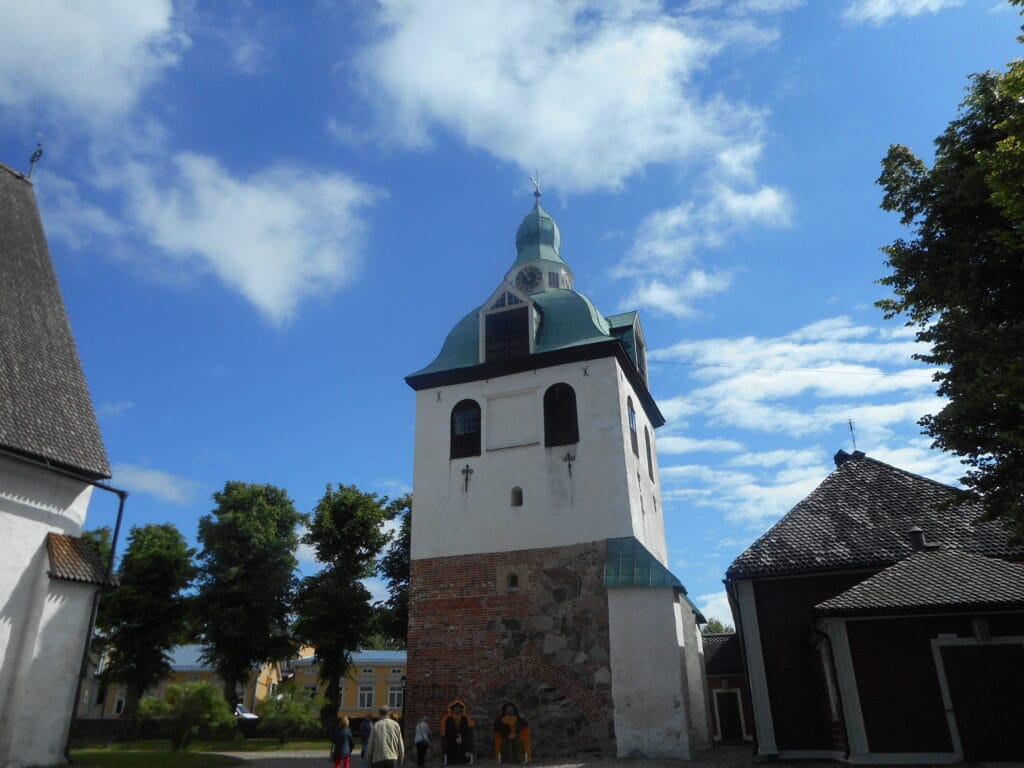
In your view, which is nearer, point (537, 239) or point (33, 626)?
point (33, 626)

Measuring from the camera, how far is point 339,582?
28703 millimetres

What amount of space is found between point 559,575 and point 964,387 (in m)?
10.7

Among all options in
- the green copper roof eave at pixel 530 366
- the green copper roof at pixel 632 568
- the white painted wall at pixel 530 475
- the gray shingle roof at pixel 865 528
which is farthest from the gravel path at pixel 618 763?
the green copper roof eave at pixel 530 366

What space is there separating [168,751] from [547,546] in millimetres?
13015

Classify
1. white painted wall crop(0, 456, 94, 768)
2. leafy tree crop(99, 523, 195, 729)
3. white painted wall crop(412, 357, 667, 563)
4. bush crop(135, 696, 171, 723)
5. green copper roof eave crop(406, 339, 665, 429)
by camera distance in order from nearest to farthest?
1. white painted wall crop(0, 456, 94, 768)
2. white painted wall crop(412, 357, 667, 563)
3. green copper roof eave crop(406, 339, 665, 429)
4. bush crop(135, 696, 171, 723)
5. leafy tree crop(99, 523, 195, 729)

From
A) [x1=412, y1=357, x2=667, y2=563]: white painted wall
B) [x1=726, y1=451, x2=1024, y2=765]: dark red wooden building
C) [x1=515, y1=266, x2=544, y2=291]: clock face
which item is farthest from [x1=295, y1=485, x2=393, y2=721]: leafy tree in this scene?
[x1=726, y1=451, x2=1024, y2=765]: dark red wooden building

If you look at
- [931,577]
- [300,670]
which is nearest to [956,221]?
[931,577]

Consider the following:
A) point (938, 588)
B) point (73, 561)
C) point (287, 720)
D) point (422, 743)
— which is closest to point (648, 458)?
point (938, 588)

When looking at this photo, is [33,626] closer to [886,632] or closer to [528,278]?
[886,632]

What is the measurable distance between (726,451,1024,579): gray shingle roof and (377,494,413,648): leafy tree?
1483cm

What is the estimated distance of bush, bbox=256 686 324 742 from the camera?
28391 mm

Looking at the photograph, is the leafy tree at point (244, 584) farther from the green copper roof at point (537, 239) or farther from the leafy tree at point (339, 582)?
the green copper roof at point (537, 239)

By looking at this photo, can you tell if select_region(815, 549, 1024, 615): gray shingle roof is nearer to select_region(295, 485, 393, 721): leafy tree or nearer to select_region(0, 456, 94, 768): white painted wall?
select_region(0, 456, 94, 768): white painted wall

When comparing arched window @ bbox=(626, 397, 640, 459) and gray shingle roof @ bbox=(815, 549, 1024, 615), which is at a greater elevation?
arched window @ bbox=(626, 397, 640, 459)
